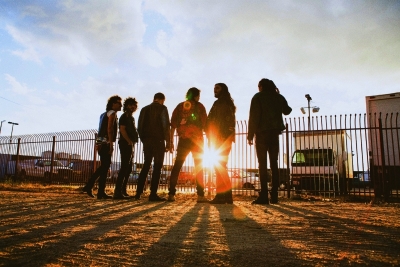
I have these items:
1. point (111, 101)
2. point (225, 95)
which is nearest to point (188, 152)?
point (225, 95)

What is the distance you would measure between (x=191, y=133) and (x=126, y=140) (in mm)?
1311

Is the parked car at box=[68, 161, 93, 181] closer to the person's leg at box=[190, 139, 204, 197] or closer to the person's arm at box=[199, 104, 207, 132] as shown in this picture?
the person's leg at box=[190, 139, 204, 197]

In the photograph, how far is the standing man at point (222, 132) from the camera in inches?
178

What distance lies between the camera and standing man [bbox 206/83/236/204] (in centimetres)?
452

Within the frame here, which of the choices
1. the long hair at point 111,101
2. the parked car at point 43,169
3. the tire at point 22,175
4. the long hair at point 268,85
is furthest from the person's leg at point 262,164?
the tire at point 22,175

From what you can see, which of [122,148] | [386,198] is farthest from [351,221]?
[386,198]

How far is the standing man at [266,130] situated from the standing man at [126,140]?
2.28 meters

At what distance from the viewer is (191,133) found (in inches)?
189

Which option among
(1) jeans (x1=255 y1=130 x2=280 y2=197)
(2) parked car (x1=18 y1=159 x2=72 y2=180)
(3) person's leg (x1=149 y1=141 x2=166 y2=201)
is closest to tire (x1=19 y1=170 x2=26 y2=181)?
(2) parked car (x1=18 y1=159 x2=72 y2=180)

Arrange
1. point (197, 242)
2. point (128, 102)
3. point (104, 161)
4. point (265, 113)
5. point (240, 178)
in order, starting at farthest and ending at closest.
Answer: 1. point (240, 178)
2. point (128, 102)
3. point (104, 161)
4. point (265, 113)
5. point (197, 242)

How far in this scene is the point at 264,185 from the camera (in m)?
4.45

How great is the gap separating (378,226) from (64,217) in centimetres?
300

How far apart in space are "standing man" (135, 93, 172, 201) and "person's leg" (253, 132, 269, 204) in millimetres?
1601

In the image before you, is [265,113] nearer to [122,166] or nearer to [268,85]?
[268,85]
